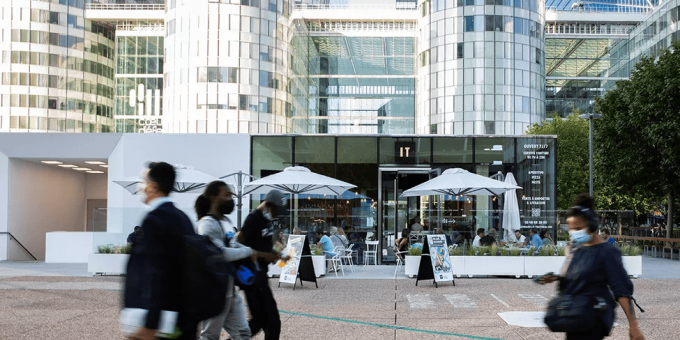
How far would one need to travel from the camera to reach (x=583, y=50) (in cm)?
8650

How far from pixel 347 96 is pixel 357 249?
57680mm

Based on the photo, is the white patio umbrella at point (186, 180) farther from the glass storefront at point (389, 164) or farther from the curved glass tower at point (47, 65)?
the curved glass tower at point (47, 65)

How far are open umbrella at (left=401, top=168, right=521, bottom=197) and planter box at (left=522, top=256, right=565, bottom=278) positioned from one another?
2043mm

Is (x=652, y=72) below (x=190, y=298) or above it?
above

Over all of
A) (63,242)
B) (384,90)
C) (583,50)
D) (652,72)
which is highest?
(583,50)

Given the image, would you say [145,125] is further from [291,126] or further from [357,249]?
[357,249]

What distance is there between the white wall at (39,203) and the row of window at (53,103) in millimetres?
54805

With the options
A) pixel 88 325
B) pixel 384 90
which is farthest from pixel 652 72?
pixel 384 90

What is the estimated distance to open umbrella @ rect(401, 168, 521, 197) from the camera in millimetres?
18281

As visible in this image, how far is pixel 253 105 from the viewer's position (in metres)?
66.1

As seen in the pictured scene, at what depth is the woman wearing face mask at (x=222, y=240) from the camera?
18.6 ft

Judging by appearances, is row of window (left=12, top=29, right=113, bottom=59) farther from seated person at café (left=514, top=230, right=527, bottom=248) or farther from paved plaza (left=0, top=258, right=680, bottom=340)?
seated person at café (left=514, top=230, right=527, bottom=248)

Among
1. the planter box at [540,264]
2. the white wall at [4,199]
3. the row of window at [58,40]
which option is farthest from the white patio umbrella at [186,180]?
the row of window at [58,40]

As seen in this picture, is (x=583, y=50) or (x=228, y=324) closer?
(x=228, y=324)
